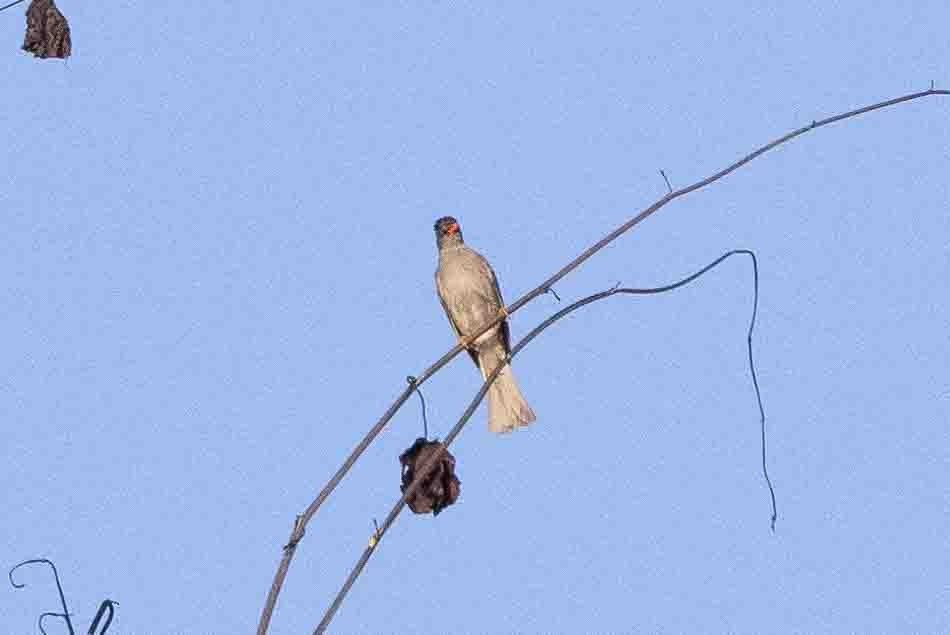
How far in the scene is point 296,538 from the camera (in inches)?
94.8

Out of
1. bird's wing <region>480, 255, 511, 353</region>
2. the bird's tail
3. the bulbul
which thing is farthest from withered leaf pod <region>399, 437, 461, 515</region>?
bird's wing <region>480, 255, 511, 353</region>

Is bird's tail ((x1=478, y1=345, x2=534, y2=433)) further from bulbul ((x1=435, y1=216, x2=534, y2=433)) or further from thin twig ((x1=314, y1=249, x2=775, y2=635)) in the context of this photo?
thin twig ((x1=314, y1=249, x2=775, y2=635))

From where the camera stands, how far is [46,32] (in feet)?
10.7

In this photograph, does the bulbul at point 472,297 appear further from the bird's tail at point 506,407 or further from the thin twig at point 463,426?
the thin twig at point 463,426

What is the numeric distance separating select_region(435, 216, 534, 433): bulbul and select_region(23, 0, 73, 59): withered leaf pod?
3.99m

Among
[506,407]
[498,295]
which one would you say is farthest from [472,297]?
[506,407]

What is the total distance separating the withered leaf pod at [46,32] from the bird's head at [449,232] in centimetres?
458

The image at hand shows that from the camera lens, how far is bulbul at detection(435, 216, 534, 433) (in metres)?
7.19

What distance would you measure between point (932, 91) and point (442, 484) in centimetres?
147

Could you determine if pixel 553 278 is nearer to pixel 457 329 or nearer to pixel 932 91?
pixel 932 91

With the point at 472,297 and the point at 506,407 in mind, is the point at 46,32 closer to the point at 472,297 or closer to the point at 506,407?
the point at 506,407

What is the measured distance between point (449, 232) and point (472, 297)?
53 cm

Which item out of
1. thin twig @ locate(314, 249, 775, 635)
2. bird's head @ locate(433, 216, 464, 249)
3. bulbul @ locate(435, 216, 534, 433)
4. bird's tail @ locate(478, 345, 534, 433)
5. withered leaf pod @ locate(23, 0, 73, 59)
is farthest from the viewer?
bird's head @ locate(433, 216, 464, 249)

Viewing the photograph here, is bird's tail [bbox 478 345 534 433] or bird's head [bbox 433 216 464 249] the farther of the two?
bird's head [bbox 433 216 464 249]
